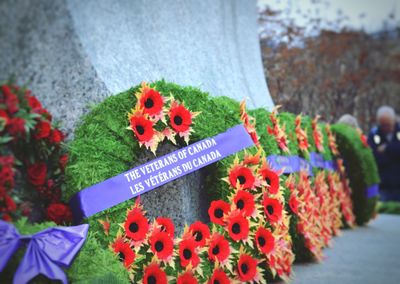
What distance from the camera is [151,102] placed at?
3.74 metres

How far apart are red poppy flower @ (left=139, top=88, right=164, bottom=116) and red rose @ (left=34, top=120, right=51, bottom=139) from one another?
72cm

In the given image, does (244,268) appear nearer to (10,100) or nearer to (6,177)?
(6,177)

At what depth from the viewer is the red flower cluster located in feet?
12.0

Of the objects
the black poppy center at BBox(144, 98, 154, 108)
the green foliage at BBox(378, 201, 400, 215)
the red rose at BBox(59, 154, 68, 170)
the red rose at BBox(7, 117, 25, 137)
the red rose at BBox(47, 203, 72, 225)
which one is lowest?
the green foliage at BBox(378, 201, 400, 215)

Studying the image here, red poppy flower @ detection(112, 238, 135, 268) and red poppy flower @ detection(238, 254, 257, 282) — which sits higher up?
red poppy flower @ detection(112, 238, 135, 268)

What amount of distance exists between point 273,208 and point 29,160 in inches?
78.4

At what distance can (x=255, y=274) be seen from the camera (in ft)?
12.9

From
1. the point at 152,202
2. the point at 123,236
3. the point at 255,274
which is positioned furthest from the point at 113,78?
the point at 255,274

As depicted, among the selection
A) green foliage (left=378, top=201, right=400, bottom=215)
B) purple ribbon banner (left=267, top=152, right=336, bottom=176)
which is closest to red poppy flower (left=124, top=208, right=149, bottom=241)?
purple ribbon banner (left=267, top=152, right=336, bottom=176)

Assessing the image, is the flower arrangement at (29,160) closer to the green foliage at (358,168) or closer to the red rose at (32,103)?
the red rose at (32,103)

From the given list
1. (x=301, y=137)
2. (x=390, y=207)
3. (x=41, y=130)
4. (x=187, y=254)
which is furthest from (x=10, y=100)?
(x=390, y=207)

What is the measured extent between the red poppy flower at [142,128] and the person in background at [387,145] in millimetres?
7396

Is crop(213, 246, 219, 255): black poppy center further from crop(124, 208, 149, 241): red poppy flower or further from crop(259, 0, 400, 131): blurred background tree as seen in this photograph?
crop(259, 0, 400, 131): blurred background tree

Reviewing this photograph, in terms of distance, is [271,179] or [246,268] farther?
[271,179]
